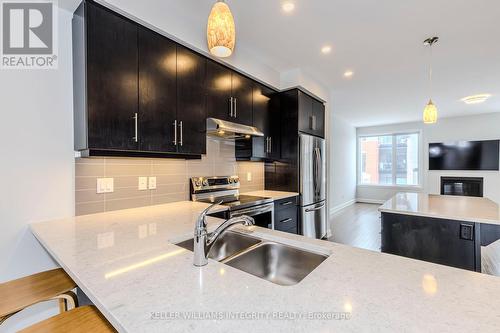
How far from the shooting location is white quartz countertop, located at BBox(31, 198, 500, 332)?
21.8 inches

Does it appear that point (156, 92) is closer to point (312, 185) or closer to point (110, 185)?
point (110, 185)

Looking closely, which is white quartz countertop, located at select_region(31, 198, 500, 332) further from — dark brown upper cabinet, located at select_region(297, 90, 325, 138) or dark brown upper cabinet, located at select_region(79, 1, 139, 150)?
dark brown upper cabinet, located at select_region(297, 90, 325, 138)

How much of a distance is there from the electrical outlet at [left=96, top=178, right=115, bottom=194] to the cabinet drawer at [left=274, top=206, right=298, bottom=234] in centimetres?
172

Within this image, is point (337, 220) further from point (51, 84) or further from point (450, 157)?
point (51, 84)

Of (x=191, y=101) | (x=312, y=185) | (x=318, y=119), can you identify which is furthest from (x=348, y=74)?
(x=191, y=101)

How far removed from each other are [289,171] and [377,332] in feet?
9.22

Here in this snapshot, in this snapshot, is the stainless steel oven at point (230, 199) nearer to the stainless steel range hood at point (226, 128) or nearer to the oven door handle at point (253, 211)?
the oven door handle at point (253, 211)

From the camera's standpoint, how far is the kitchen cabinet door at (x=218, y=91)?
7.56ft

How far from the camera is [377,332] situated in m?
0.52

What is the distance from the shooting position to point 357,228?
15.3 ft

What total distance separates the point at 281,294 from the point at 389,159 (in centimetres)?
817

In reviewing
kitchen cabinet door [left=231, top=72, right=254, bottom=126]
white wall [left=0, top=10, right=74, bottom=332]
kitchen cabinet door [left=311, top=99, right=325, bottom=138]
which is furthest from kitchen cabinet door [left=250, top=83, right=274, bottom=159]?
white wall [left=0, top=10, right=74, bottom=332]

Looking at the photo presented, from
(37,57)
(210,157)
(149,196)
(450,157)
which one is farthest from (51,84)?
(450,157)

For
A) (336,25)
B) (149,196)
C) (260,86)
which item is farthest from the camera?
(260,86)
